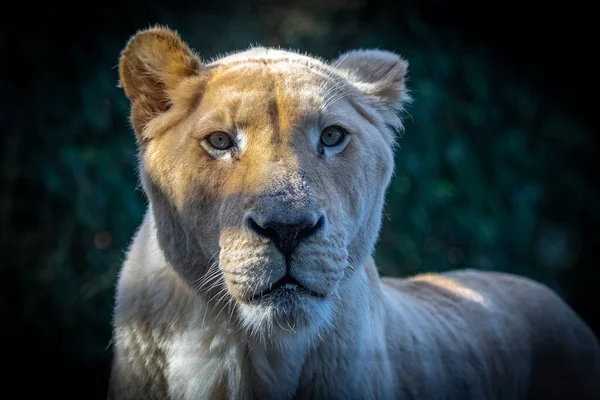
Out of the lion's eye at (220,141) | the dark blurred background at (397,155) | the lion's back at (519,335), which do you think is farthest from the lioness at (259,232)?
the dark blurred background at (397,155)

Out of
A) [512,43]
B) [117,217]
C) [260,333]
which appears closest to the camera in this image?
[260,333]

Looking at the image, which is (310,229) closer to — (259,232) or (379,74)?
(259,232)

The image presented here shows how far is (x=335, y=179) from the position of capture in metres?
1.86

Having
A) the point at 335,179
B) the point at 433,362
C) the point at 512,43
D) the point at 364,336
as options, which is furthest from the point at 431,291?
the point at 512,43

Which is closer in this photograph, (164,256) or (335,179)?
(335,179)

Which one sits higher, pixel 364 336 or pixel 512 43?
pixel 512 43

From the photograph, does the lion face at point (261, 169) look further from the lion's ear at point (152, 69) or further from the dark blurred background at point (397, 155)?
the dark blurred background at point (397, 155)

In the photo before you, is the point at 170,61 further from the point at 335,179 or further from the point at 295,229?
the point at 295,229

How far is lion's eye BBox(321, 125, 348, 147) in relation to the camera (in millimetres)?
1905

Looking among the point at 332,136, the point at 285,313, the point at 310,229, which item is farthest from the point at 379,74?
the point at 285,313

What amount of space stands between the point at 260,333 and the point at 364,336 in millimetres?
365

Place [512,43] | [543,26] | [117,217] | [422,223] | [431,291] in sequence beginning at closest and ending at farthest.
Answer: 1. [431,291]
2. [543,26]
3. [512,43]
4. [117,217]
5. [422,223]

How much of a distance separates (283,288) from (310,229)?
0.51 ft

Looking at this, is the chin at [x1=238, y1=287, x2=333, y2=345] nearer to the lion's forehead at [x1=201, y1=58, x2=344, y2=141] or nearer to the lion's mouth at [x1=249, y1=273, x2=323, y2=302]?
the lion's mouth at [x1=249, y1=273, x2=323, y2=302]
